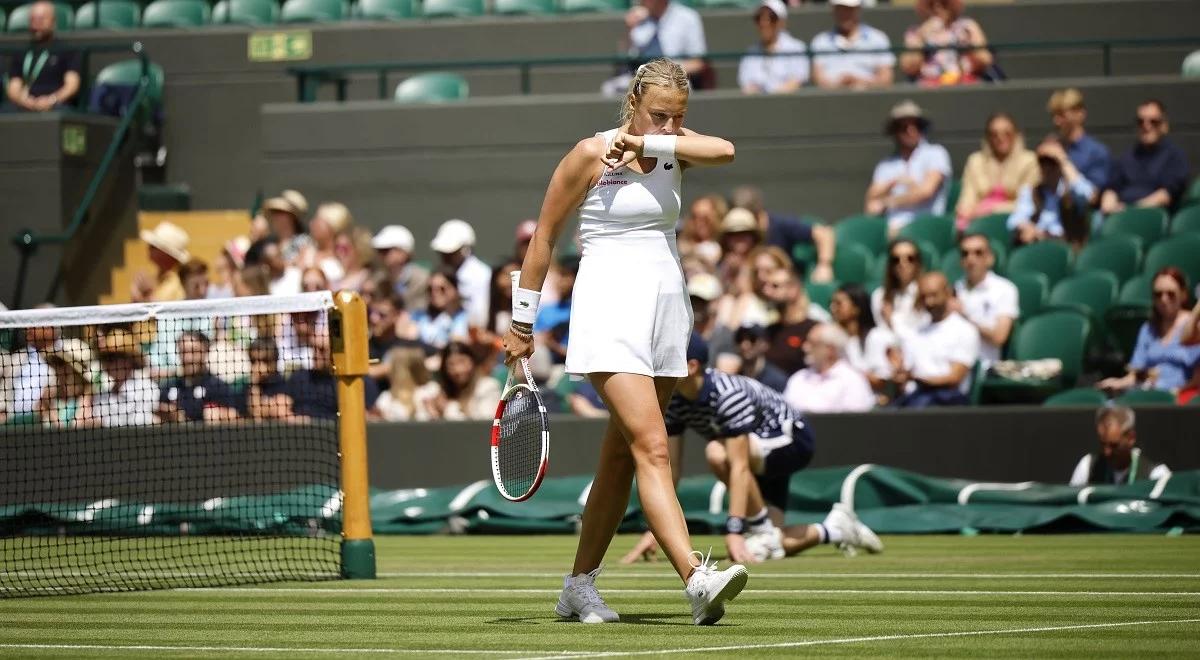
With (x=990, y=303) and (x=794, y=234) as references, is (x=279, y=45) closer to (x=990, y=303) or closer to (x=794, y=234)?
(x=794, y=234)

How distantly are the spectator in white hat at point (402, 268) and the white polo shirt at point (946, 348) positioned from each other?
4.45 metres

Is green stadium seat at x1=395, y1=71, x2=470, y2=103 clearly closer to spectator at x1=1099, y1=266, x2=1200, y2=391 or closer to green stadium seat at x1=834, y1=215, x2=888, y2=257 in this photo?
green stadium seat at x1=834, y1=215, x2=888, y2=257

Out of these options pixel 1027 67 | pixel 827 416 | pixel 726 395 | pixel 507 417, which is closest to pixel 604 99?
pixel 1027 67

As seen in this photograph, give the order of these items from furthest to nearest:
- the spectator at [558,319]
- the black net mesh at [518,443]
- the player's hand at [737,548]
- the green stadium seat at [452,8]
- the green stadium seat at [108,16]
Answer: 1. the green stadium seat at [108,16]
2. the green stadium seat at [452,8]
3. the spectator at [558,319]
4. the player's hand at [737,548]
5. the black net mesh at [518,443]

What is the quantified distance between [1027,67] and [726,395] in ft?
29.4

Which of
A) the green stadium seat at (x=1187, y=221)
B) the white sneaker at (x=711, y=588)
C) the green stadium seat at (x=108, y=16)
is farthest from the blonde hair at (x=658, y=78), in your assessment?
the green stadium seat at (x=108, y=16)

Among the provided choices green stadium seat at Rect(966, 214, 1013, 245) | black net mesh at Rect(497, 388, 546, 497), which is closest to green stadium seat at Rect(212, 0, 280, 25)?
green stadium seat at Rect(966, 214, 1013, 245)

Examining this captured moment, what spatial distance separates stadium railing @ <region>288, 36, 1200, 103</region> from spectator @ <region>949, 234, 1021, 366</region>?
121 inches

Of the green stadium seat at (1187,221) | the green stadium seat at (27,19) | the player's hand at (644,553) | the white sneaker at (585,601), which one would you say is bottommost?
the player's hand at (644,553)

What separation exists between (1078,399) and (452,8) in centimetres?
929

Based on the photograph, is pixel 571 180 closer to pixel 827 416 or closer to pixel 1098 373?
pixel 827 416

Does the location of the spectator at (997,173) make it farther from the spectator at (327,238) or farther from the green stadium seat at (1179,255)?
the spectator at (327,238)

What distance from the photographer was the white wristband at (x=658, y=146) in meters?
6.58

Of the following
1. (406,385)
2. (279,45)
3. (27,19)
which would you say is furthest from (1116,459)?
(27,19)
